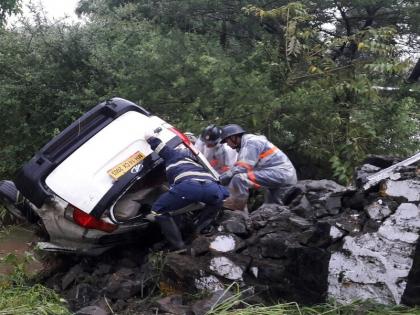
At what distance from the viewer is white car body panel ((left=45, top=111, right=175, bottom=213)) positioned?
4656 mm

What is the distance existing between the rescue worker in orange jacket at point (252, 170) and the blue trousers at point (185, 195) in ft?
2.99

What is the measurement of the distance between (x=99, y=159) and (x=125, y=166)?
244 mm

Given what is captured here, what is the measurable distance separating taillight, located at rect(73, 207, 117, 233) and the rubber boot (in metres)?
0.40

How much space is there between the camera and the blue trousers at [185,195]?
4695 mm

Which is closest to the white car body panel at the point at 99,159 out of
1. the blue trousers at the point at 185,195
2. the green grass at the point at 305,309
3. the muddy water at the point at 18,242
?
the blue trousers at the point at 185,195

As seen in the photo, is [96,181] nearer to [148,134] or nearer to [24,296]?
[148,134]

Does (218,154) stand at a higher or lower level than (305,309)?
higher

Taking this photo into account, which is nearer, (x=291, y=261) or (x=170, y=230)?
(x=291, y=261)

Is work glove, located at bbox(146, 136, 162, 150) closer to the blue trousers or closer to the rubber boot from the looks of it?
the blue trousers

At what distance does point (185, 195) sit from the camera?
15.4 ft

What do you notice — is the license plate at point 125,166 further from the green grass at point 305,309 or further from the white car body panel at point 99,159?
the green grass at point 305,309

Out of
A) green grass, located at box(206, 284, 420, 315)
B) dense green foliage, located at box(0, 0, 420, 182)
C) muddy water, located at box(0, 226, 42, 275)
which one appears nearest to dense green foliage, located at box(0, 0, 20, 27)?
dense green foliage, located at box(0, 0, 420, 182)

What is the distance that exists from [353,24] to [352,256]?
775cm

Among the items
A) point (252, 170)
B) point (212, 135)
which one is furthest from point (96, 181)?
point (252, 170)
